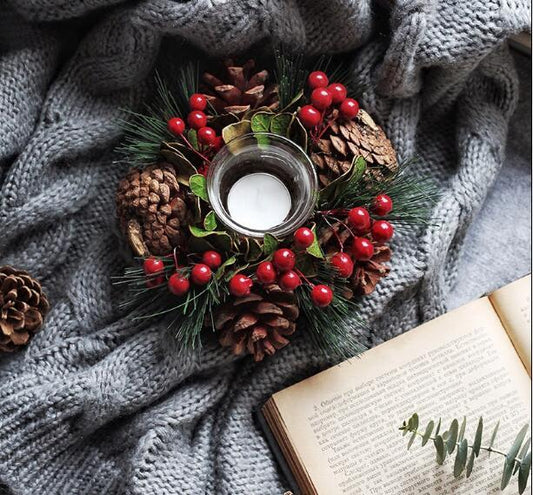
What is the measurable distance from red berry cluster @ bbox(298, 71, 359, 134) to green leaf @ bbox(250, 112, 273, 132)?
1.5 inches

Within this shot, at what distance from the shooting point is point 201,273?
92 centimetres

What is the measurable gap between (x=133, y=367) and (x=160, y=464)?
0.12 m

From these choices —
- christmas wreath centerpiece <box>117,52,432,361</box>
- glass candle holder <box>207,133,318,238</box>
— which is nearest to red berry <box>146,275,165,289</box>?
christmas wreath centerpiece <box>117,52,432,361</box>

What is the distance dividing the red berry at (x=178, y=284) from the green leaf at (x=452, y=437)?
0.36 meters

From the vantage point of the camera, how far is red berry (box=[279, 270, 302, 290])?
0.92 meters

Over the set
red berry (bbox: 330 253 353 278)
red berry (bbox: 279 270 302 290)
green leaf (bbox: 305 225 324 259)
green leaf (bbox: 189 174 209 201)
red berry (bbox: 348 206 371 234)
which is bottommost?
red berry (bbox: 279 270 302 290)

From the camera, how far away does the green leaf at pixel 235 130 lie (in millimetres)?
959

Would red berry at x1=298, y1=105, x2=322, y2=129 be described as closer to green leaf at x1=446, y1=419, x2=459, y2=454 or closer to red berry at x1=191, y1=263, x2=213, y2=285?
red berry at x1=191, y1=263, x2=213, y2=285

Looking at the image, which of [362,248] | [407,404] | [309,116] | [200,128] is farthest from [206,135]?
[407,404]

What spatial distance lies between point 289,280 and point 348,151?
17cm

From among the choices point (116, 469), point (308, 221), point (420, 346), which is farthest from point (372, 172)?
point (116, 469)

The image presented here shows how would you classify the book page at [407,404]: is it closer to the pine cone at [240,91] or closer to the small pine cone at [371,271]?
the small pine cone at [371,271]

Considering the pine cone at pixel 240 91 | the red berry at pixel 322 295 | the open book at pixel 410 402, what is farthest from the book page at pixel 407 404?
the pine cone at pixel 240 91

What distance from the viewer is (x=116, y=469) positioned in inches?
40.8
